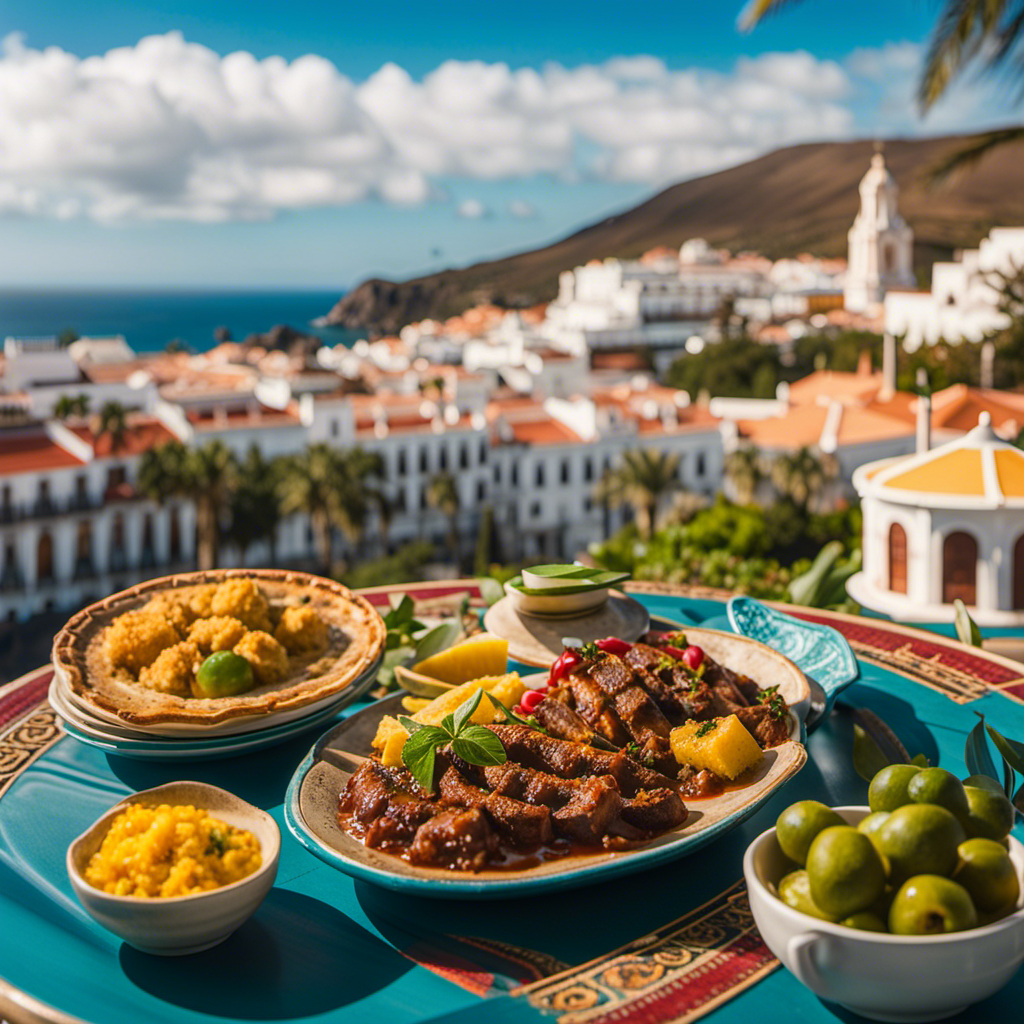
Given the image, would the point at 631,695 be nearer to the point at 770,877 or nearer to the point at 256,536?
the point at 770,877

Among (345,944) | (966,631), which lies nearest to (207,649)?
(345,944)

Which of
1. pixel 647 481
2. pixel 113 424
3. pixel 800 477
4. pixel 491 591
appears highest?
pixel 113 424

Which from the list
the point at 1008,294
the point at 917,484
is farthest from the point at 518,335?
the point at 917,484

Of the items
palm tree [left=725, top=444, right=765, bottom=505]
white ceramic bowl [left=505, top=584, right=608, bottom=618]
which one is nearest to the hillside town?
palm tree [left=725, top=444, right=765, bottom=505]

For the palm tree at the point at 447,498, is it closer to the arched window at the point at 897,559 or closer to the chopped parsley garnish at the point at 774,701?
the arched window at the point at 897,559

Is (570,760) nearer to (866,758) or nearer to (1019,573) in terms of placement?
(866,758)

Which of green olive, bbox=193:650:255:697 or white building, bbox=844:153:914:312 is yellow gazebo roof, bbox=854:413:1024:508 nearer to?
green olive, bbox=193:650:255:697
